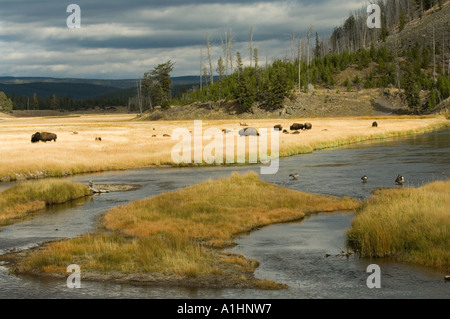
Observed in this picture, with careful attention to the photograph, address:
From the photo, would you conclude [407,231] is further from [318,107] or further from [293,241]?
[318,107]

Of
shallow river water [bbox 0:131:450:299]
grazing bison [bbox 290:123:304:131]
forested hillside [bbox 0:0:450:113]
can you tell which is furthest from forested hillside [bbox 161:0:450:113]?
shallow river water [bbox 0:131:450:299]

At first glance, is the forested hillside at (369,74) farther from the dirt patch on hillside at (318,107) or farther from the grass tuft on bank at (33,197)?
the grass tuft on bank at (33,197)

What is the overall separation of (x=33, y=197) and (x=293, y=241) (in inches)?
605

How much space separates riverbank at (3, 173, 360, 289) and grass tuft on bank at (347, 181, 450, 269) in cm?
406

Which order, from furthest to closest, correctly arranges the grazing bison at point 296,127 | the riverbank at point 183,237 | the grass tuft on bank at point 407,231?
the grazing bison at point 296,127, the grass tuft on bank at point 407,231, the riverbank at point 183,237

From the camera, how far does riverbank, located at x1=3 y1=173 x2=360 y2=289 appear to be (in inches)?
588

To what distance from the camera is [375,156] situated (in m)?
44.9

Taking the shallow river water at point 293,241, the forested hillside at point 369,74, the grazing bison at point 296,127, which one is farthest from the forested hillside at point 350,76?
the shallow river water at point 293,241

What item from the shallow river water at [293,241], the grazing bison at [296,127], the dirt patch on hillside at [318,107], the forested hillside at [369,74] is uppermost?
the forested hillside at [369,74]

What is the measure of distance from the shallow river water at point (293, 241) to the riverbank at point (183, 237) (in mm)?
596

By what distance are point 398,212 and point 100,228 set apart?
1137cm

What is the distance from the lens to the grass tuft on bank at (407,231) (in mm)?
15742
